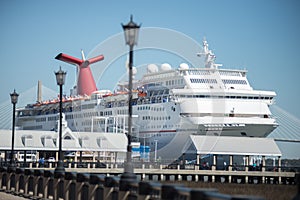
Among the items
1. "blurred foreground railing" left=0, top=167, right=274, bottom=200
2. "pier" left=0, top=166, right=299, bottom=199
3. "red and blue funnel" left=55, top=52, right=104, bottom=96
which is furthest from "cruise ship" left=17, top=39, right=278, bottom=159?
"blurred foreground railing" left=0, top=167, right=274, bottom=200

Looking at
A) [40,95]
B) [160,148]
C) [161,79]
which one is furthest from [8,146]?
[40,95]

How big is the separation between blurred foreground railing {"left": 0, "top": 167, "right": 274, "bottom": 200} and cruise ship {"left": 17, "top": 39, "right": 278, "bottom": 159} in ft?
125

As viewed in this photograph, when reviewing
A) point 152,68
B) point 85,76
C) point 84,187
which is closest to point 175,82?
point 152,68

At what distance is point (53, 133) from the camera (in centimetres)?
5644

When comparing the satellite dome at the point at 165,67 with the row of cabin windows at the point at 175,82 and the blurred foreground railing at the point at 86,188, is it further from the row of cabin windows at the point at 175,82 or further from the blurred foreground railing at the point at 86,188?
the blurred foreground railing at the point at 86,188

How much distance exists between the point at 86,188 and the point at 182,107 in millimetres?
46469

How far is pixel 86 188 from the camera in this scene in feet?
49.9

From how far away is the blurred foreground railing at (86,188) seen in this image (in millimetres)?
10625

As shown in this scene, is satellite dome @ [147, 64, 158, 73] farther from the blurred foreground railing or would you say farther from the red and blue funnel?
the blurred foreground railing

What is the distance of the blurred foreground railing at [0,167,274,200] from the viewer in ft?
34.9

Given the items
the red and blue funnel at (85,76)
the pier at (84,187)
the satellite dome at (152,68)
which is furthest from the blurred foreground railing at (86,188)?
the red and blue funnel at (85,76)

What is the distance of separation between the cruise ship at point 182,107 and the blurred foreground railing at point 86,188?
38242 mm

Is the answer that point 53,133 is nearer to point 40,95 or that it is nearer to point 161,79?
point 161,79

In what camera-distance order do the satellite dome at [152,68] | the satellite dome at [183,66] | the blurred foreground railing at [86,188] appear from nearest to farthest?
the blurred foreground railing at [86,188] < the satellite dome at [183,66] < the satellite dome at [152,68]
